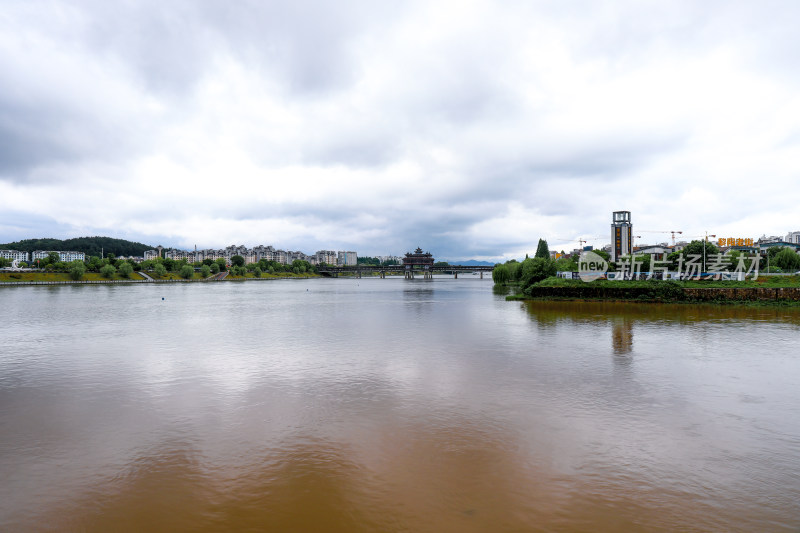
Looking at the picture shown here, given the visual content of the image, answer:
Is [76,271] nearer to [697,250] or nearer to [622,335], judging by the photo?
[622,335]

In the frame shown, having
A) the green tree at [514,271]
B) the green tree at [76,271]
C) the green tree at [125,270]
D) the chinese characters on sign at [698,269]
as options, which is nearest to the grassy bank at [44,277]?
the green tree at [125,270]

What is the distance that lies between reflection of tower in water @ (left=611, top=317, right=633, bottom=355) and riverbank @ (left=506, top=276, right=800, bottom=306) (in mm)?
20768

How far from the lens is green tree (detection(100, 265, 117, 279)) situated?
492 feet

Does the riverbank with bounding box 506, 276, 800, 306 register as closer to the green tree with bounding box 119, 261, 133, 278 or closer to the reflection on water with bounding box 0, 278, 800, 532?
the reflection on water with bounding box 0, 278, 800, 532

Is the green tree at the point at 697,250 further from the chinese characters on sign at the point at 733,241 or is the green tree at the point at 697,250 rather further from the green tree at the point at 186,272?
the green tree at the point at 186,272

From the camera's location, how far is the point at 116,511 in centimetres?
986

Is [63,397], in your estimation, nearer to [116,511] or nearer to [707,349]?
[116,511]

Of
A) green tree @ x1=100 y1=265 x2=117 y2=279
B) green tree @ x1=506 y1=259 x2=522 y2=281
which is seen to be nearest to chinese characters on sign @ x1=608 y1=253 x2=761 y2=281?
green tree @ x1=506 y1=259 x2=522 y2=281

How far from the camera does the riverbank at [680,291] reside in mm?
58250

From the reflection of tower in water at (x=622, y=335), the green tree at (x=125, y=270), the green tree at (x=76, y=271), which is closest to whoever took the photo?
the reflection of tower in water at (x=622, y=335)

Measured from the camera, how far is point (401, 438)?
45.7 feet

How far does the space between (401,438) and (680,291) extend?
65.3 meters


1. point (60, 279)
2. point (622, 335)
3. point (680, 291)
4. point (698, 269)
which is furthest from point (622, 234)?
point (60, 279)

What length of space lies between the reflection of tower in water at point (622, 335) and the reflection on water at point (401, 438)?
1.44 ft
